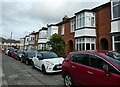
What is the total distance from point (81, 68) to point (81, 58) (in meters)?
0.55

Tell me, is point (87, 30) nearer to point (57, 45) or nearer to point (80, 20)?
point (80, 20)

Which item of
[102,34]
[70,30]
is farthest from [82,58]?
[70,30]

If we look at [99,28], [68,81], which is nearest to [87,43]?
[99,28]

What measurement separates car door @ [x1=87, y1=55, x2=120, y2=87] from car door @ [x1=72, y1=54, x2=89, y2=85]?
0.26 meters

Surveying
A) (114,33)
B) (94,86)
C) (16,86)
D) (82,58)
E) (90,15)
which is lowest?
(16,86)

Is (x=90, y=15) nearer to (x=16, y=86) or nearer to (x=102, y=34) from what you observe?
(x=102, y=34)

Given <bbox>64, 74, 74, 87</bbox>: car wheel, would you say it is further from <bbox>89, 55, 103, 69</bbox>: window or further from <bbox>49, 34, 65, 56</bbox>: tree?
<bbox>49, 34, 65, 56</bbox>: tree

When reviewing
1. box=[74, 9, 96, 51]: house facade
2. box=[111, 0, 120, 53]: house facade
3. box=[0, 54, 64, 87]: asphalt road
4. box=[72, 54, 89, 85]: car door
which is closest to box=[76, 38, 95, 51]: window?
box=[74, 9, 96, 51]: house facade

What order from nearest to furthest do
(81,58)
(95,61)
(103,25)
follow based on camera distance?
(95,61) → (81,58) → (103,25)

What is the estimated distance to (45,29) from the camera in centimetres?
4391

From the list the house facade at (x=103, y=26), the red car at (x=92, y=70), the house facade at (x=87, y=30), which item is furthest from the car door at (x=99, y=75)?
the house facade at (x=87, y=30)

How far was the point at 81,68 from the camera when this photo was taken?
7.16 metres

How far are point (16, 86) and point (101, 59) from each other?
451 cm

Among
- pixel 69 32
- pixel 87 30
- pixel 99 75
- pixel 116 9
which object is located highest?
pixel 116 9
